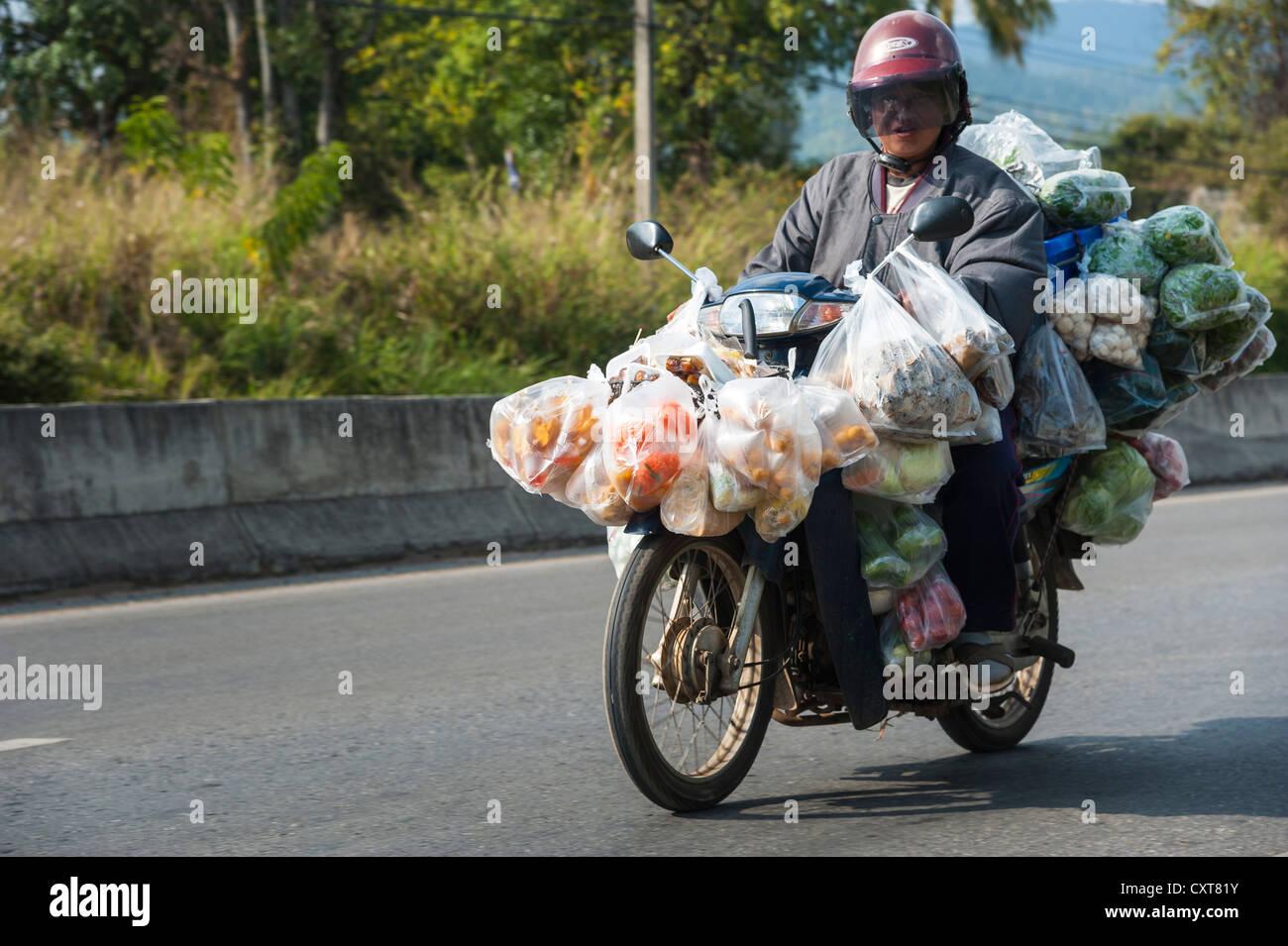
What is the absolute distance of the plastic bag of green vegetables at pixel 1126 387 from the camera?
5.23 metres

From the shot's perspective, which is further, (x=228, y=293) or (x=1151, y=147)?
(x=1151, y=147)

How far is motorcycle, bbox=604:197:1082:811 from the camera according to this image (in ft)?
14.3

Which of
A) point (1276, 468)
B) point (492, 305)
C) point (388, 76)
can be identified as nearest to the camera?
point (492, 305)

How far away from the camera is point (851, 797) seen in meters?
4.87

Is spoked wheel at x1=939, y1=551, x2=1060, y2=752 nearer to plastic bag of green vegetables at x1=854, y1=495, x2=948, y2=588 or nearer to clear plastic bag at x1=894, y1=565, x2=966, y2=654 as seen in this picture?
clear plastic bag at x1=894, y1=565, x2=966, y2=654

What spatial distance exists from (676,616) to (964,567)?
2.93 feet

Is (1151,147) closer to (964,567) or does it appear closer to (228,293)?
(228,293)

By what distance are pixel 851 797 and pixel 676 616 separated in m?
0.85

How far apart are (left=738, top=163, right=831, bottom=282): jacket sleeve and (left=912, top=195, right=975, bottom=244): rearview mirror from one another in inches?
35.6
